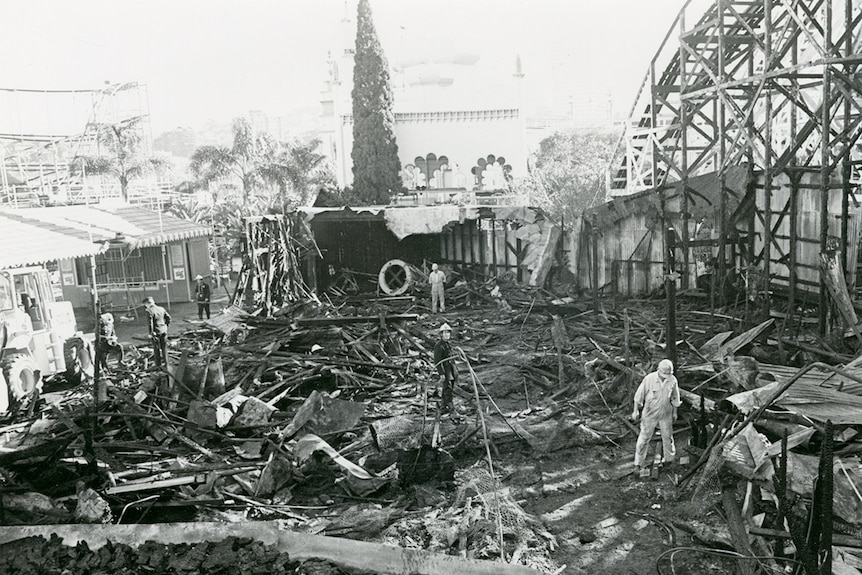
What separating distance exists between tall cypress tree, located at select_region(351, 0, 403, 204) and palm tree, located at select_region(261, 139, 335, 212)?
3.11m

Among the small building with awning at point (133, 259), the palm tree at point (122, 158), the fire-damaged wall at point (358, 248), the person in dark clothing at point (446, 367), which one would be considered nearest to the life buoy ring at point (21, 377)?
the person in dark clothing at point (446, 367)

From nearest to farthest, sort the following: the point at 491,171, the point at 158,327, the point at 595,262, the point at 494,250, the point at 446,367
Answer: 1. the point at 446,367
2. the point at 158,327
3. the point at 595,262
4. the point at 494,250
5. the point at 491,171

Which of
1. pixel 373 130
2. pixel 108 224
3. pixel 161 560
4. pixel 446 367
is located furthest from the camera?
pixel 373 130

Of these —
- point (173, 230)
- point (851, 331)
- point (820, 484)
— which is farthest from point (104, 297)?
point (820, 484)

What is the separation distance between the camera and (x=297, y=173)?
39594 millimetres

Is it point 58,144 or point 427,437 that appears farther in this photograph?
point 58,144

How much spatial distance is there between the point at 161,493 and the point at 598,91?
17737 centimetres

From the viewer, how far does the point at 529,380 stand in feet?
45.1

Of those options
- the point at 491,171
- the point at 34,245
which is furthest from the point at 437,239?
the point at 491,171

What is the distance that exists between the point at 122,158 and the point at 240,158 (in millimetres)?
6254

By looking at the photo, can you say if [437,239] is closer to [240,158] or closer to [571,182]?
[571,182]

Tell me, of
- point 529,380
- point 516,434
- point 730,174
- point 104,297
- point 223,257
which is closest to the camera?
point 516,434

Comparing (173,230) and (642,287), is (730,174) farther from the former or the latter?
(173,230)

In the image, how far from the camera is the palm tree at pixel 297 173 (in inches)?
1539
